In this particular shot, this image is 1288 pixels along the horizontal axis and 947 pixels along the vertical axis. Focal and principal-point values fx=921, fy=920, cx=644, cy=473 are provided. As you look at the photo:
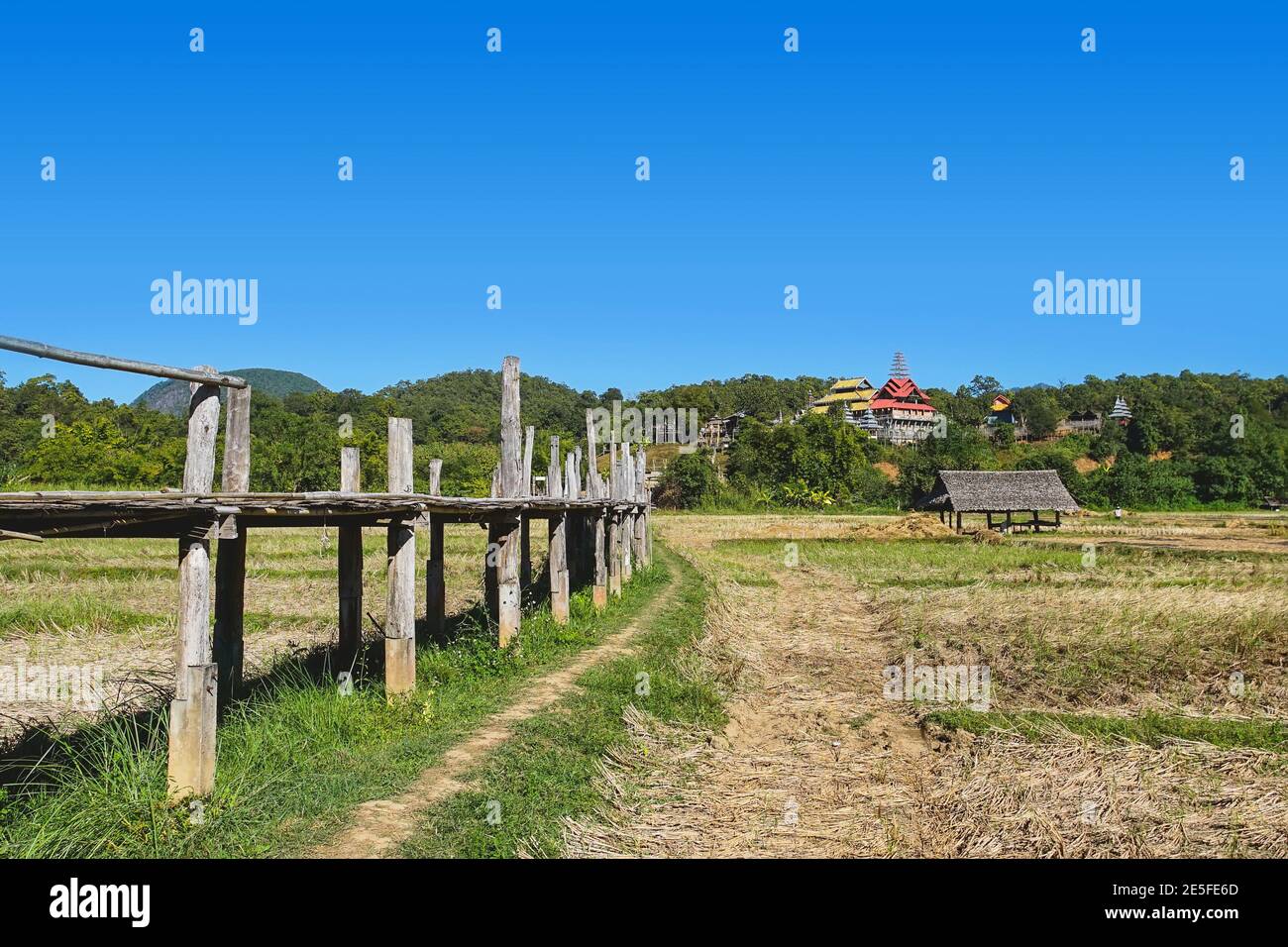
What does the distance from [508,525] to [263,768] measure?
5488 mm

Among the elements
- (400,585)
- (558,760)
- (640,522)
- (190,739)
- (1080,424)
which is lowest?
(558,760)

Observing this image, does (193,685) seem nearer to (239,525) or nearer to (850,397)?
(239,525)

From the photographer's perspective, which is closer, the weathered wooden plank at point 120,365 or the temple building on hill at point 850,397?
the weathered wooden plank at point 120,365

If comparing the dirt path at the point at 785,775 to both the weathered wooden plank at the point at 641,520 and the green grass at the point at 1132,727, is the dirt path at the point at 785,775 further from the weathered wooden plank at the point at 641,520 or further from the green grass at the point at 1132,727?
the weathered wooden plank at the point at 641,520

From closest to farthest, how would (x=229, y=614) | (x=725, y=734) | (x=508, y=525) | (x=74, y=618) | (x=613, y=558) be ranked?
(x=229, y=614)
(x=725, y=734)
(x=508, y=525)
(x=74, y=618)
(x=613, y=558)

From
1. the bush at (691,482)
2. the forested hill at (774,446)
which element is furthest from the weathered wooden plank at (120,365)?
the bush at (691,482)

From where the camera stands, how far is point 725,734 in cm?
945

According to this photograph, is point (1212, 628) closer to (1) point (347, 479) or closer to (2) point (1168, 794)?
(2) point (1168, 794)

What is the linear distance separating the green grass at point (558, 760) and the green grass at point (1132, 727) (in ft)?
8.86

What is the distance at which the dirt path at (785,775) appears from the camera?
6594 millimetres

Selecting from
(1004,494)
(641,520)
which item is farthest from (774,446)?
(641,520)

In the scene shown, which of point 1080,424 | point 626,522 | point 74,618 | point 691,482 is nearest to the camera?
point 74,618

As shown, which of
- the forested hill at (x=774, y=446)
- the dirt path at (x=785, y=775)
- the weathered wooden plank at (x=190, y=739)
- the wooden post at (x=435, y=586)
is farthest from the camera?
the forested hill at (x=774, y=446)

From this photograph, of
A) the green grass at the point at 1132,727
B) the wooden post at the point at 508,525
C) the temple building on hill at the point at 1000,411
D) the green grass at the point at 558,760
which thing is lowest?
the green grass at the point at 1132,727
